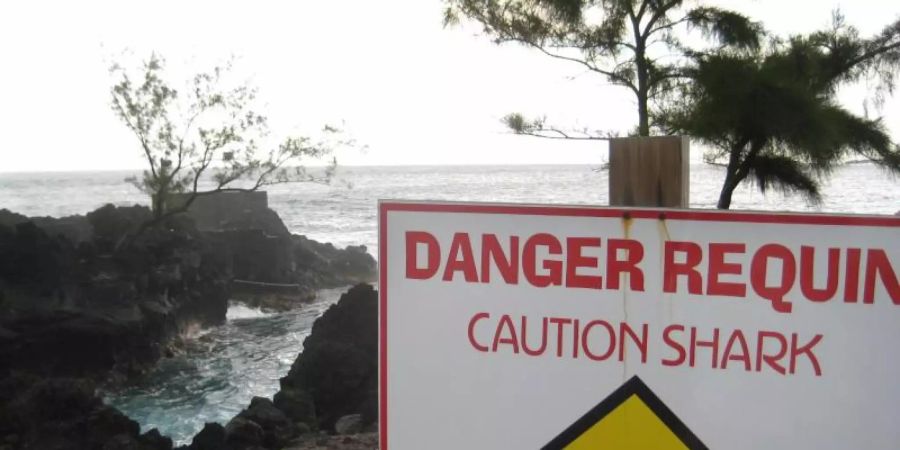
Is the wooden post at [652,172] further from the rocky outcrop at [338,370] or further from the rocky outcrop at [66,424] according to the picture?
the rocky outcrop at [338,370]

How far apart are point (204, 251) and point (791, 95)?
18.6 meters

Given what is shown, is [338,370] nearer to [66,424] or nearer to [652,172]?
[66,424]

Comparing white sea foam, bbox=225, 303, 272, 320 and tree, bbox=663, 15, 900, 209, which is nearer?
tree, bbox=663, 15, 900, 209

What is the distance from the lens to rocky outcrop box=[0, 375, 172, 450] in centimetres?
943

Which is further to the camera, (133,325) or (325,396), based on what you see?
(133,325)

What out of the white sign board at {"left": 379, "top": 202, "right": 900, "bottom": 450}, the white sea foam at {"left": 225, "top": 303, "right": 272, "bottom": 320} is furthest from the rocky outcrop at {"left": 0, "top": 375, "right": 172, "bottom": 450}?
the white sea foam at {"left": 225, "top": 303, "right": 272, "bottom": 320}

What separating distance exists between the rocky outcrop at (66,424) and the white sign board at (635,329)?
9.33 meters

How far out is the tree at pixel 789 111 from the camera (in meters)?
6.44

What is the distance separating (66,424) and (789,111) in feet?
32.1

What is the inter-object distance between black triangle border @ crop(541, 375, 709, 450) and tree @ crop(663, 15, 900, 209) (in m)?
5.99

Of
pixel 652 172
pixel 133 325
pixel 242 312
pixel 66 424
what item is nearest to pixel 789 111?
pixel 652 172

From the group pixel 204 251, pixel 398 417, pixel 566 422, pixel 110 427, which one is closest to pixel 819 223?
pixel 566 422

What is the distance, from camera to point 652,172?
1160mm

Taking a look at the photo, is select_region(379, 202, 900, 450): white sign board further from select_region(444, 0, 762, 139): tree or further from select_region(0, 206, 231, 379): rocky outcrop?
select_region(0, 206, 231, 379): rocky outcrop
